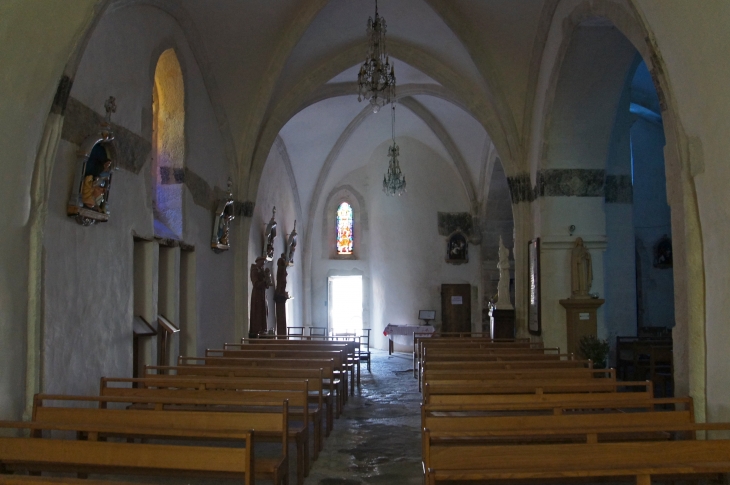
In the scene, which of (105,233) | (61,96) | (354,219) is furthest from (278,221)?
(61,96)

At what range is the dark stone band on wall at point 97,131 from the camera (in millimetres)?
5953

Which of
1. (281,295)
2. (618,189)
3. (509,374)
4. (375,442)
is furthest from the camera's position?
(281,295)

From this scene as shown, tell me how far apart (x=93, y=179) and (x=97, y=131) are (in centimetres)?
47

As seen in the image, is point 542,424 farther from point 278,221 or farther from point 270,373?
point 278,221

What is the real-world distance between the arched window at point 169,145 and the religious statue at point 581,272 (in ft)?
21.1

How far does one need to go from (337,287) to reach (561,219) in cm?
1272

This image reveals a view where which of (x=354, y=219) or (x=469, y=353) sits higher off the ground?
(x=354, y=219)

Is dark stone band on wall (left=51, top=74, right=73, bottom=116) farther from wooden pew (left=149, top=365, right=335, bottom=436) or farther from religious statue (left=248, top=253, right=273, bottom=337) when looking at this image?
religious statue (left=248, top=253, right=273, bottom=337)

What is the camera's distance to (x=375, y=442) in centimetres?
725

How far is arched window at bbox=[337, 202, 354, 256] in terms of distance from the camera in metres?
22.7

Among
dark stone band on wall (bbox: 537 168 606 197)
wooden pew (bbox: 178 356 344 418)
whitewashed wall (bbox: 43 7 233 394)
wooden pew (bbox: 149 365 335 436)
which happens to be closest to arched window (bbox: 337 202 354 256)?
dark stone band on wall (bbox: 537 168 606 197)

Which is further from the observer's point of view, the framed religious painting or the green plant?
the framed religious painting

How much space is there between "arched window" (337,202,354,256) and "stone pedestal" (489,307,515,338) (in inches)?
416

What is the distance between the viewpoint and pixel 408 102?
58.3 feet
